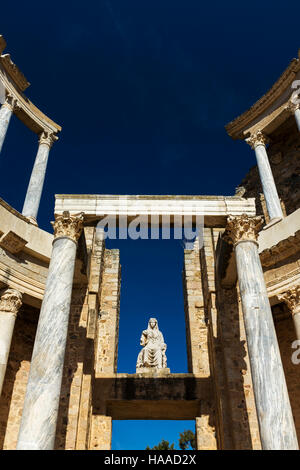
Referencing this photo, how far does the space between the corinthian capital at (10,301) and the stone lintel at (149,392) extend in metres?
4.22

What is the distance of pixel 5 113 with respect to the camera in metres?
16.1

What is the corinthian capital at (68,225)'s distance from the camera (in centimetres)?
1053

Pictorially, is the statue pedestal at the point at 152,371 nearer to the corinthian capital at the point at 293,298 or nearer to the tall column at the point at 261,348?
the corinthian capital at the point at 293,298

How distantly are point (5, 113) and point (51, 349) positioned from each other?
11.4 meters

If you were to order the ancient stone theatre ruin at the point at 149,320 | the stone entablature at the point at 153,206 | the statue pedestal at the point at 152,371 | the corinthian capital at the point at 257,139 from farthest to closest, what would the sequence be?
the corinthian capital at the point at 257,139, the statue pedestal at the point at 152,371, the stone entablature at the point at 153,206, the ancient stone theatre ruin at the point at 149,320

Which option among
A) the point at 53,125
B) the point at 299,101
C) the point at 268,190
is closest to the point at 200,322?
the point at 268,190

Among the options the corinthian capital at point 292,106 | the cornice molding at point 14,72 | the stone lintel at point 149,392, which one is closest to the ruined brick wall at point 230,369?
the stone lintel at point 149,392

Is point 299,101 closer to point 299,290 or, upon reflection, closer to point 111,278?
point 299,290

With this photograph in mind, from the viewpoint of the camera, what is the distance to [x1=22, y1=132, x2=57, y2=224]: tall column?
50.7 feet

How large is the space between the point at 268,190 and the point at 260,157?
88.8 inches

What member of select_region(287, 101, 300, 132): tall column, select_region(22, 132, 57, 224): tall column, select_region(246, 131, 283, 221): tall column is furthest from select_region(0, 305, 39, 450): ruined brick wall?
select_region(287, 101, 300, 132): tall column

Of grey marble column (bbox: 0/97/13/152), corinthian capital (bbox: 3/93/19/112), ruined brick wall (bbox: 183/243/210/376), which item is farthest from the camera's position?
corinthian capital (bbox: 3/93/19/112)

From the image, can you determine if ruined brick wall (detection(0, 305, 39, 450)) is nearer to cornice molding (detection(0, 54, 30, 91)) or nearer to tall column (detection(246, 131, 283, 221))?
cornice molding (detection(0, 54, 30, 91))

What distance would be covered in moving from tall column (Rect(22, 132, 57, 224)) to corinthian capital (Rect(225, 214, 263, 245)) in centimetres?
795
